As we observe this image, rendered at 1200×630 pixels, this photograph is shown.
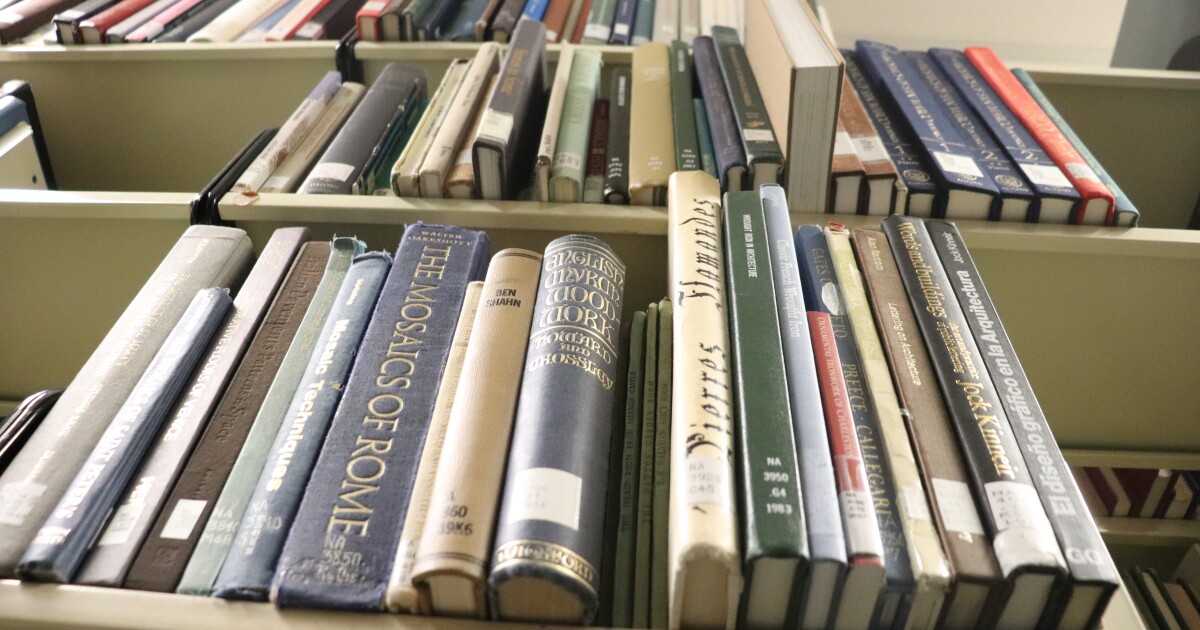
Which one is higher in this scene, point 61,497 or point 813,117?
point 813,117

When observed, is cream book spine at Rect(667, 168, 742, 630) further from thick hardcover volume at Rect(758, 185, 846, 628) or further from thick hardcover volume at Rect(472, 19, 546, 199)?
thick hardcover volume at Rect(472, 19, 546, 199)

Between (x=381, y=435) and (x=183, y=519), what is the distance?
0.14m

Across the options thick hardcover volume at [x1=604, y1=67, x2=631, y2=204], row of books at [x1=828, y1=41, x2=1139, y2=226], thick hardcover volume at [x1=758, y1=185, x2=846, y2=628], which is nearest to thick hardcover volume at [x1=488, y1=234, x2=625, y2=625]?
thick hardcover volume at [x1=758, y1=185, x2=846, y2=628]

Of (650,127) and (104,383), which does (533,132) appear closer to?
(650,127)

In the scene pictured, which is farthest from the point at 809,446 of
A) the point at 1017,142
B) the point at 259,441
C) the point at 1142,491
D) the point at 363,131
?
the point at 1142,491

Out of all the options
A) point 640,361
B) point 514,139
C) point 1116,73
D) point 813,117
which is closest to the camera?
point 640,361

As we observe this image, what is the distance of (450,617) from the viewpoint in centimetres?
51

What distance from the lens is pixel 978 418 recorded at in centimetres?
56

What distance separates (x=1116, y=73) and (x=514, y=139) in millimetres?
881

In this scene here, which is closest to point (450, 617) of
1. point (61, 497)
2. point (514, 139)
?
point (61, 497)

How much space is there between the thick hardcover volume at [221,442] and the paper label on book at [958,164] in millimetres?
647

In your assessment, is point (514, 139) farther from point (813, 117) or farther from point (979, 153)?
point (979, 153)

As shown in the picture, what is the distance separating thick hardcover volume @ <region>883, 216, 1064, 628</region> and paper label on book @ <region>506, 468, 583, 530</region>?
25cm

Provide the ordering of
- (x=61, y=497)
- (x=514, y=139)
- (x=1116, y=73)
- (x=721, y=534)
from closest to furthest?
(x=721, y=534) → (x=61, y=497) → (x=514, y=139) → (x=1116, y=73)
